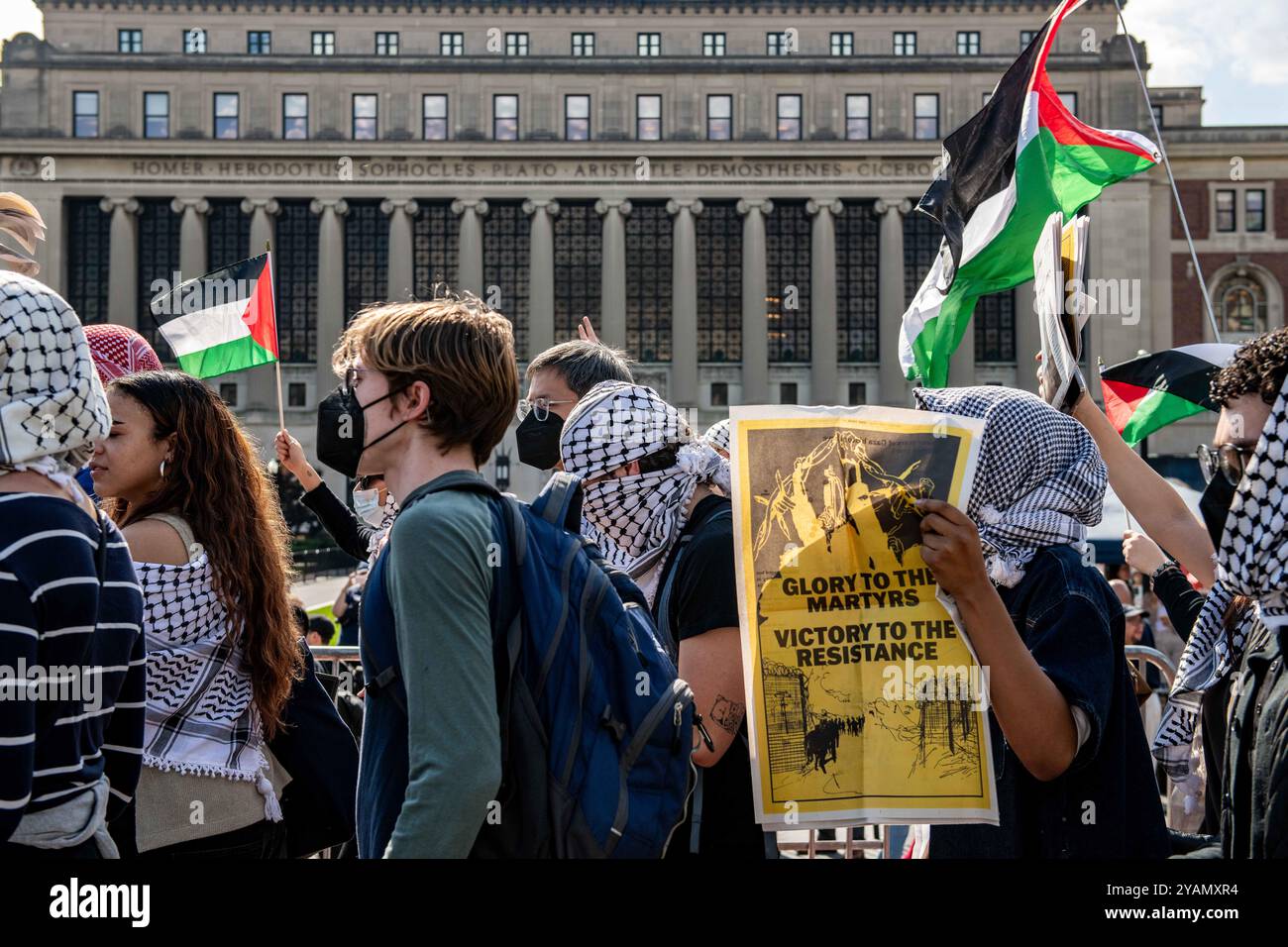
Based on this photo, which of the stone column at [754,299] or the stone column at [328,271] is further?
the stone column at [754,299]

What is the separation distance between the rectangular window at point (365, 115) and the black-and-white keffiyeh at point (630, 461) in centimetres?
5480

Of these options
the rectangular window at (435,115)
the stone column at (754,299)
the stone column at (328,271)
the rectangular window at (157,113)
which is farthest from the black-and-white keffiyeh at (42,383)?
the rectangular window at (157,113)

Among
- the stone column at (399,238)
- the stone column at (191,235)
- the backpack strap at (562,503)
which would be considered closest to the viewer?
the backpack strap at (562,503)

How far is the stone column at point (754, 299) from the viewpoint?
55.2m

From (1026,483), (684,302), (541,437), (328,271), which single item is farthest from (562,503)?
(328,271)

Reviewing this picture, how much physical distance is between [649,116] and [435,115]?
31.3ft

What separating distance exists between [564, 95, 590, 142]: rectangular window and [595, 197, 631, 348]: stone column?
3378mm

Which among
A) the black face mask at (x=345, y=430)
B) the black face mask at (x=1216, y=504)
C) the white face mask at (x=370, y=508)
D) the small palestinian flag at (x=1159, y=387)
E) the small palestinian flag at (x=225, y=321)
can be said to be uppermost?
the small palestinian flag at (x=225, y=321)

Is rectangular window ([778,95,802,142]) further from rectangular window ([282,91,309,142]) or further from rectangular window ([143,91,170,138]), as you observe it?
rectangular window ([143,91,170,138])

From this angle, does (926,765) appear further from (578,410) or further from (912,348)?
(912,348)

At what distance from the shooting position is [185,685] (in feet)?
12.7

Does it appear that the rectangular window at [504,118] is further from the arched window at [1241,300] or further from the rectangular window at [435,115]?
the arched window at [1241,300]

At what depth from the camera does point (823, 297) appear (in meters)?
55.3

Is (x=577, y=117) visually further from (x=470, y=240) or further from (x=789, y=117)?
(x=789, y=117)
